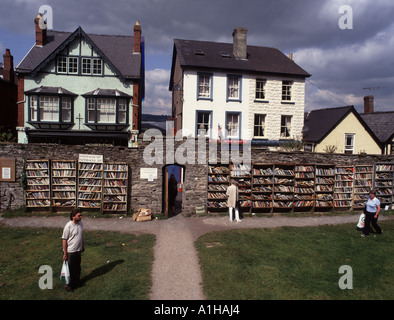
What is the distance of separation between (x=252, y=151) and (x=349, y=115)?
50.1 feet

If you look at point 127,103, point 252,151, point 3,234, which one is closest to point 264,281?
point 252,151

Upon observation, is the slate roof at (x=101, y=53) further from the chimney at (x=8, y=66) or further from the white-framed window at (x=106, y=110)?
the chimney at (x=8, y=66)

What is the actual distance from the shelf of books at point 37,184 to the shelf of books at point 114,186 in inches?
120

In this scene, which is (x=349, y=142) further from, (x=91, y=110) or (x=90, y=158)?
(x=91, y=110)

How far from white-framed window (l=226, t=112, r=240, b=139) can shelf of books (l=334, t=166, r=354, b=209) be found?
9.84 m

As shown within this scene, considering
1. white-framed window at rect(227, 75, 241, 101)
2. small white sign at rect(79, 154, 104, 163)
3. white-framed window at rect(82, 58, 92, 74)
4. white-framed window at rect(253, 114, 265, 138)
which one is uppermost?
white-framed window at rect(82, 58, 92, 74)

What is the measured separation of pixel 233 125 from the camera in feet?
82.5

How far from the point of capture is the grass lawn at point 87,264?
7406 millimetres

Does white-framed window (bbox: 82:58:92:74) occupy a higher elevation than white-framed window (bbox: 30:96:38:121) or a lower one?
higher

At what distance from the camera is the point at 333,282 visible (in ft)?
26.7

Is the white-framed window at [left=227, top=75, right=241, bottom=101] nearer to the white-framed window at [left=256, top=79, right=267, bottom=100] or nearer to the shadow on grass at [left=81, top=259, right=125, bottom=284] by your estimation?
the white-framed window at [left=256, top=79, right=267, bottom=100]

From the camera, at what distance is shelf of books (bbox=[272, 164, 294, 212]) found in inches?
642

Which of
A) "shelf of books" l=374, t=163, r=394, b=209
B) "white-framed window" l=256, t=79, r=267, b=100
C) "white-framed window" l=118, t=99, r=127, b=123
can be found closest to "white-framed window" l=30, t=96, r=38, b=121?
"white-framed window" l=118, t=99, r=127, b=123

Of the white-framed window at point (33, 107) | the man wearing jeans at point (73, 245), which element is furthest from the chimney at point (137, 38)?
the man wearing jeans at point (73, 245)
